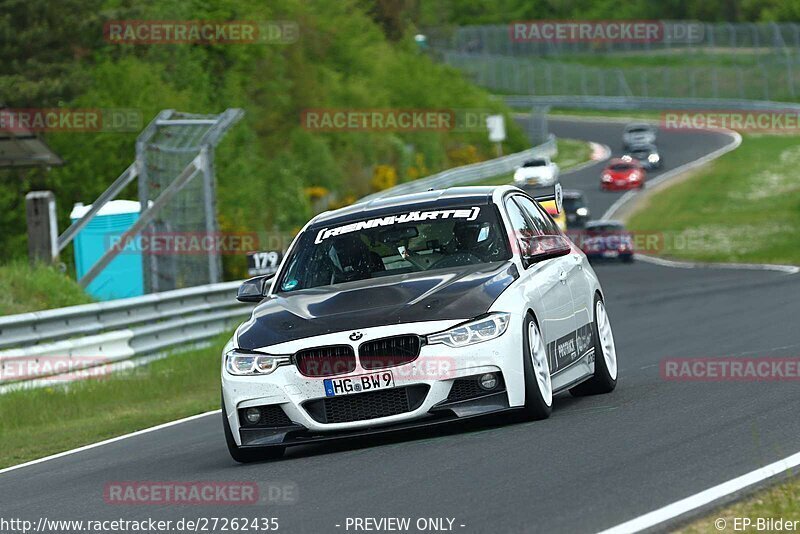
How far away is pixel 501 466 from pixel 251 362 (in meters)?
1.98

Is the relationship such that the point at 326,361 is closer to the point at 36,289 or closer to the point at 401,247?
the point at 401,247

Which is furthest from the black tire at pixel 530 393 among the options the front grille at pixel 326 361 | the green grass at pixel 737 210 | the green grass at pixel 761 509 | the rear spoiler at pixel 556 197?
the green grass at pixel 737 210

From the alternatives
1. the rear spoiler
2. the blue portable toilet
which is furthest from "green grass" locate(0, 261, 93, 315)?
the rear spoiler

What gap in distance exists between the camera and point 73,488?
9328mm

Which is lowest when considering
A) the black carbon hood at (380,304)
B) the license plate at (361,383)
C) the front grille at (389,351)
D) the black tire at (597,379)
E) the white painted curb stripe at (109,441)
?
the white painted curb stripe at (109,441)

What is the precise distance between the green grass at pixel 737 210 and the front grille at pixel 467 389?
3393 cm

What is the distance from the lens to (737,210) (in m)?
59.3

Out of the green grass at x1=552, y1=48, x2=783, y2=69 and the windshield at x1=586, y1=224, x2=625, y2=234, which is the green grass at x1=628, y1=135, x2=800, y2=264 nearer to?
the windshield at x1=586, y1=224, x2=625, y2=234

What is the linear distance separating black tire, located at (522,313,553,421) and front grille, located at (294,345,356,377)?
107 cm

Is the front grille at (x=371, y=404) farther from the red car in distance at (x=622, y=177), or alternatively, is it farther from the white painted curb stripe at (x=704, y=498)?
the red car in distance at (x=622, y=177)

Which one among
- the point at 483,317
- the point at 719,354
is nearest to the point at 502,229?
the point at 483,317

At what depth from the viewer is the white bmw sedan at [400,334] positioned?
900 cm

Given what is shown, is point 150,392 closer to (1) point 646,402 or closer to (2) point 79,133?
(1) point 646,402

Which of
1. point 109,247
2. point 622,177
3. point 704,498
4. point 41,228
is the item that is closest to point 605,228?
point 109,247
